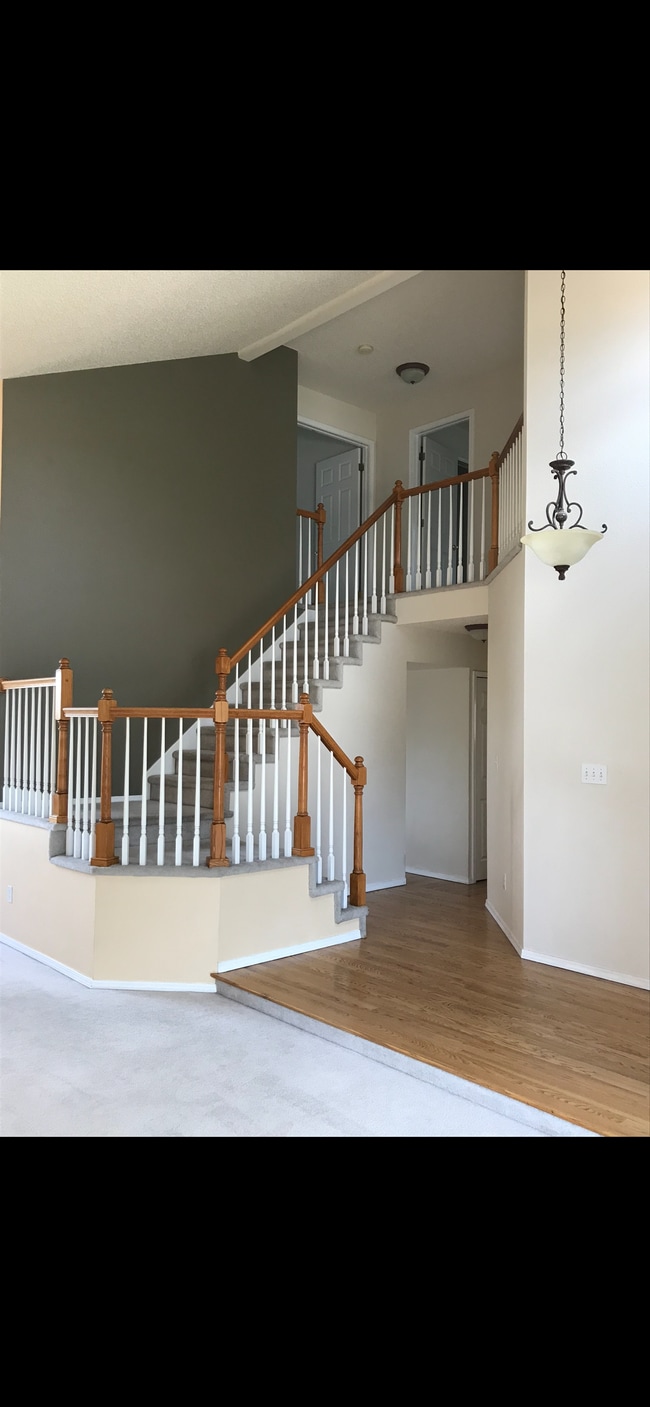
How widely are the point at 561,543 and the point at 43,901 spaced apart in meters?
3.64

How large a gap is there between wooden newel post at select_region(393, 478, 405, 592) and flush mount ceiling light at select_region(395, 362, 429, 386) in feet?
4.25

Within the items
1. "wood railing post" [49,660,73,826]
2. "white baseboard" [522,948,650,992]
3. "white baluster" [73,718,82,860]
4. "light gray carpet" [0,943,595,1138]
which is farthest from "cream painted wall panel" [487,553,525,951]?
"wood railing post" [49,660,73,826]

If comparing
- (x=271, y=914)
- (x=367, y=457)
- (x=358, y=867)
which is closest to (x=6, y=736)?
(x=271, y=914)

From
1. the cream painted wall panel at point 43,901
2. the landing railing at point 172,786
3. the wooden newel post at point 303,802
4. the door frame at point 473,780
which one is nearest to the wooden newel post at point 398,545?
the door frame at point 473,780

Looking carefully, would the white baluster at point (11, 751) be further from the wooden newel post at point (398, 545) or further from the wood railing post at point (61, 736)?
the wooden newel post at point (398, 545)

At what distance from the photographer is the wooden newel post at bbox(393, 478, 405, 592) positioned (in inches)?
278

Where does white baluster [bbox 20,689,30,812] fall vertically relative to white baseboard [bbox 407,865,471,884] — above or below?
above

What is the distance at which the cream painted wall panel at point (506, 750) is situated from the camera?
16.3 feet

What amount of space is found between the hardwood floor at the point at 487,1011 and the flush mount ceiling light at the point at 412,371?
5017 millimetres

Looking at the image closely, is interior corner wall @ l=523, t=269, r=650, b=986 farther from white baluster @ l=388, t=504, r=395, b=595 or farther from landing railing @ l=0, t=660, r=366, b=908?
white baluster @ l=388, t=504, r=395, b=595

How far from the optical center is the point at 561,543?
148 inches
